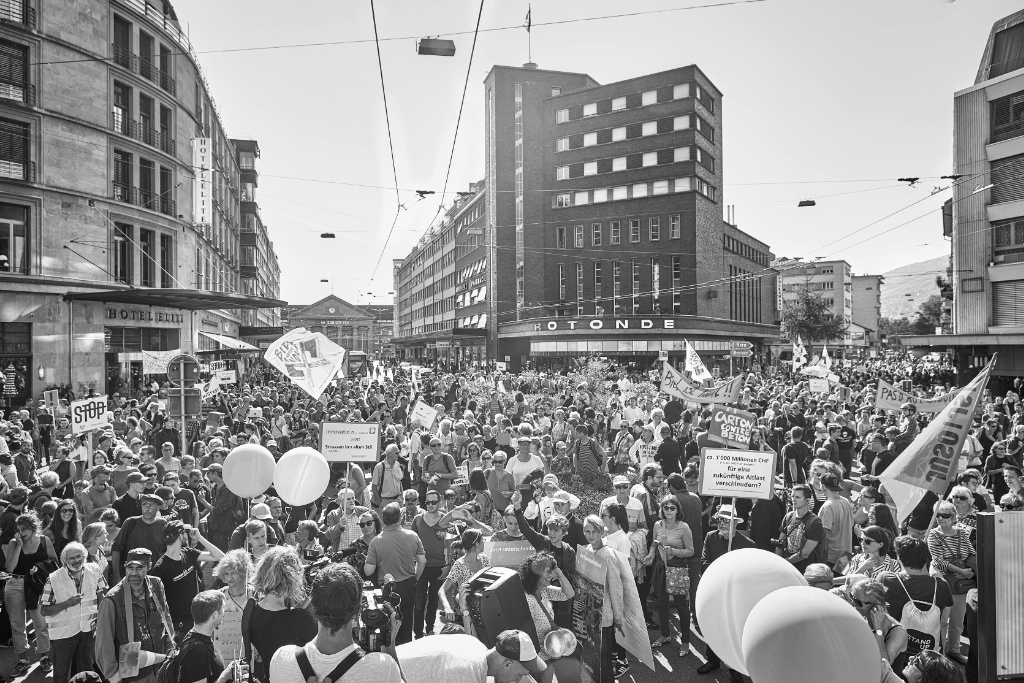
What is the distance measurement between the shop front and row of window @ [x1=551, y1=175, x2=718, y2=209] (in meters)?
10.5

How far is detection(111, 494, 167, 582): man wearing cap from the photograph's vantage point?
6109mm

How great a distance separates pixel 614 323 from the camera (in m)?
51.0

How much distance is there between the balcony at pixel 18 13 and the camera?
25.2m

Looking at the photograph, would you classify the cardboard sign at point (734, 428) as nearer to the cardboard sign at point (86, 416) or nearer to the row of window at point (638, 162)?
the cardboard sign at point (86, 416)

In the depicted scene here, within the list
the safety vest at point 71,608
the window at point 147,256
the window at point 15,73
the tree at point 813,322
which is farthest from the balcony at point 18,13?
the tree at point 813,322

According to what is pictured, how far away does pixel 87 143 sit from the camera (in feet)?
91.7

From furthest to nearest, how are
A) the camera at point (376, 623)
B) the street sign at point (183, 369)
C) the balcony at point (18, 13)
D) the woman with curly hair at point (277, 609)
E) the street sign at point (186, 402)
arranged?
the balcony at point (18, 13) < the street sign at point (186, 402) < the street sign at point (183, 369) < the woman with curly hair at point (277, 609) < the camera at point (376, 623)

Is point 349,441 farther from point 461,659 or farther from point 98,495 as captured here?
point 461,659

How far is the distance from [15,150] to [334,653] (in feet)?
100

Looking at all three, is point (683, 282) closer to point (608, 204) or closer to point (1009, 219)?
point (608, 204)

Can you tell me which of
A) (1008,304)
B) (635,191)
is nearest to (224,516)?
(1008,304)

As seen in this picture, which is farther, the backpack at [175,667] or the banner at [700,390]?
the banner at [700,390]

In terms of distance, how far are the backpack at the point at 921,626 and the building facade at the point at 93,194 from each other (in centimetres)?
2200

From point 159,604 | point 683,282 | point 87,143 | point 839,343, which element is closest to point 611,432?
point 159,604
